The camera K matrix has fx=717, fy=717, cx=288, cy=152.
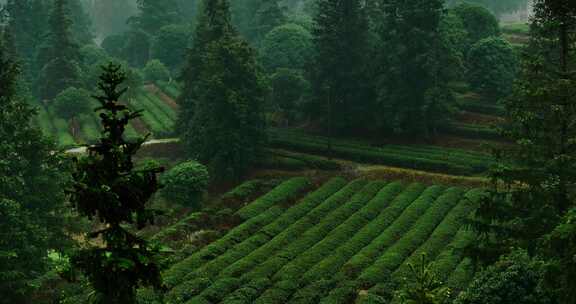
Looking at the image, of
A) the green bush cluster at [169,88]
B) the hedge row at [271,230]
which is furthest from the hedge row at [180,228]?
the green bush cluster at [169,88]

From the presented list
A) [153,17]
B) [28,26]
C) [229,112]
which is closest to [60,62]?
[28,26]

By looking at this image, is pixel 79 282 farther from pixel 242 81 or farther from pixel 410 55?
pixel 410 55

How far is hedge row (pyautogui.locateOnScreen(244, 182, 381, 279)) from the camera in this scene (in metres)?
41.4

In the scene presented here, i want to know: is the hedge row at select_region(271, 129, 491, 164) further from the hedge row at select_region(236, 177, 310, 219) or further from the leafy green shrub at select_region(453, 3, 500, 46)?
the leafy green shrub at select_region(453, 3, 500, 46)

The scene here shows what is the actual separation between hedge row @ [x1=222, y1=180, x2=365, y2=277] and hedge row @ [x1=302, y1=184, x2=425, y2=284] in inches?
135

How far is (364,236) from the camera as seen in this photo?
46.5m

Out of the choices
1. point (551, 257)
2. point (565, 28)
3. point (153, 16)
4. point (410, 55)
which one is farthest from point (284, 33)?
point (551, 257)

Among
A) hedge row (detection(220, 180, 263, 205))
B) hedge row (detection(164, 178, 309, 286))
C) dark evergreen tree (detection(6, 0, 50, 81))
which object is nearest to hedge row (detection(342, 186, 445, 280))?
hedge row (detection(164, 178, 309, 286))

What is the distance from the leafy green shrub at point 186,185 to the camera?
55312 millimetres

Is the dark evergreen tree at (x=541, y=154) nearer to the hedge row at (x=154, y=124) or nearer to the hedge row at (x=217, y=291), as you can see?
the hedge row at (x=217, y=291)

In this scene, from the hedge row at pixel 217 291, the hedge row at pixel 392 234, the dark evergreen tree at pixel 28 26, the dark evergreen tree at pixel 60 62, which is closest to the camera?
the hedge row at pixel 217 291

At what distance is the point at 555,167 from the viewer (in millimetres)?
31656

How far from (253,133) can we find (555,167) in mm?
36030

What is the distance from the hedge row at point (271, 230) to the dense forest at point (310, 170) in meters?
0.14
